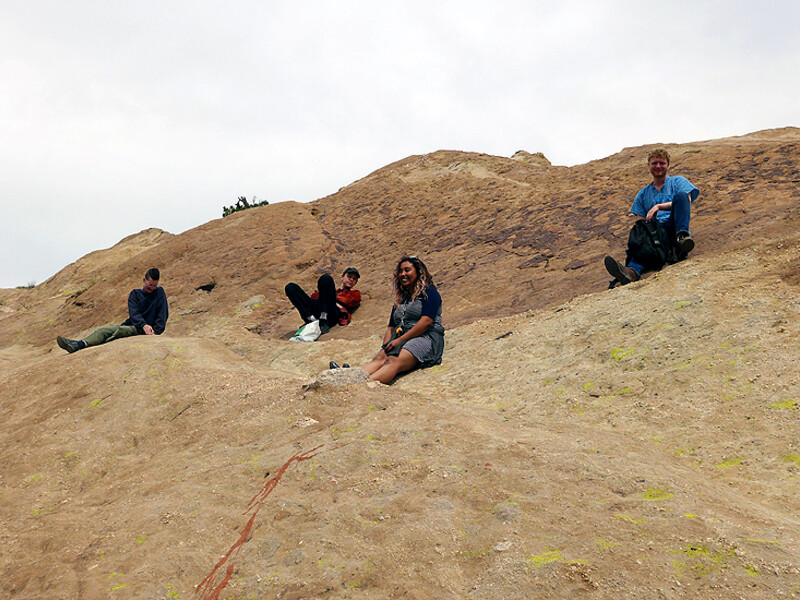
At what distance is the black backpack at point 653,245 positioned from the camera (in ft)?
21.0

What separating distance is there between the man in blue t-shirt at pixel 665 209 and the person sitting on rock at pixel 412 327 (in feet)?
6.45

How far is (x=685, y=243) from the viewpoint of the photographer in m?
6.20

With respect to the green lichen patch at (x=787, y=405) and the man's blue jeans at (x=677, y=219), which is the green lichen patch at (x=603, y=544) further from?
the man's blue jeans at (x=677, y=219)

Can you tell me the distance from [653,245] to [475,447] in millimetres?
3997

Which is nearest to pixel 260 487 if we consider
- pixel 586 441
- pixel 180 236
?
pixel 586 441

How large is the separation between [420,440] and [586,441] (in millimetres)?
945

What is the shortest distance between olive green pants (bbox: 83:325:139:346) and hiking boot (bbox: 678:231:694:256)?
266 inches

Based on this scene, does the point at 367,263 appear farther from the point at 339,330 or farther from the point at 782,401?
the point at 782,401

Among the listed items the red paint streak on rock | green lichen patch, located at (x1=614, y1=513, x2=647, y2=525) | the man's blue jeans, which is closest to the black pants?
the man's blue jeans

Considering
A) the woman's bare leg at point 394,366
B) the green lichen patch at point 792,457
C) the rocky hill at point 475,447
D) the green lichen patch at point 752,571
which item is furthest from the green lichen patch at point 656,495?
the woman's bare leg at point 394,366

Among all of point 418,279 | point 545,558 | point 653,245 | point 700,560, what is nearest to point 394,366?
point 418,279

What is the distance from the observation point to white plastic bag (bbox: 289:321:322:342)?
810 centimetres

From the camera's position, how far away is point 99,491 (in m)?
3.73

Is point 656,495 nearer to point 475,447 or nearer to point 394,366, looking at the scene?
point 475,447
